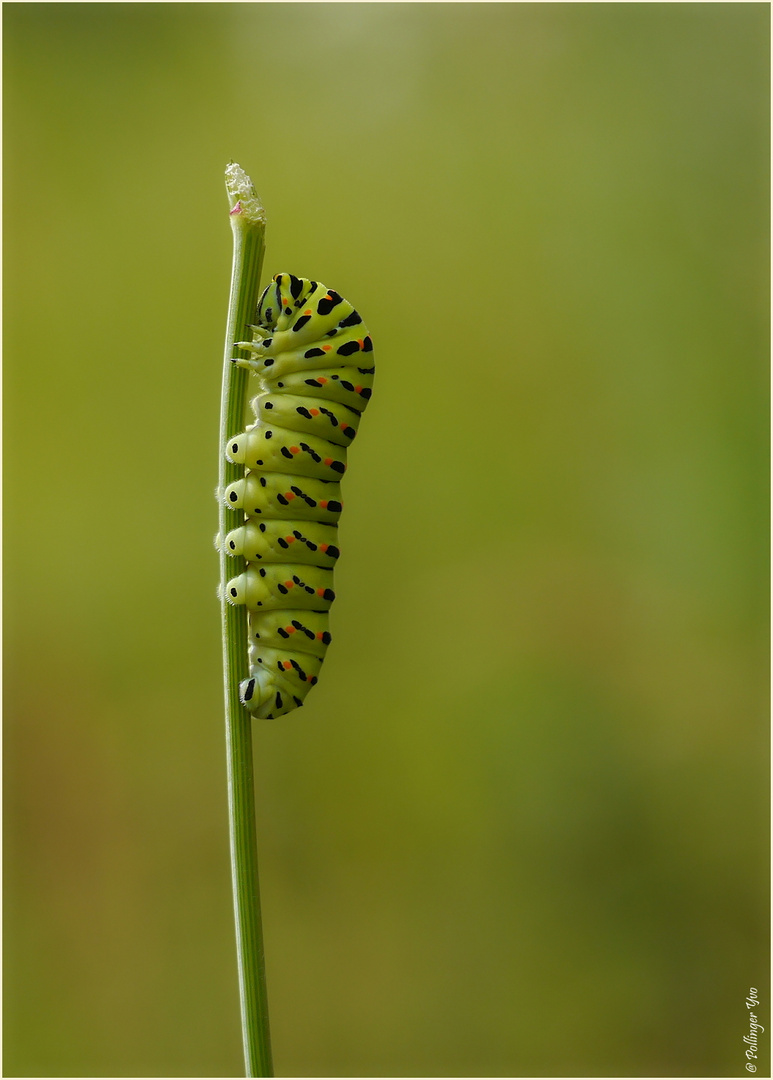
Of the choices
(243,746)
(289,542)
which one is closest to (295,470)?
(289,542)

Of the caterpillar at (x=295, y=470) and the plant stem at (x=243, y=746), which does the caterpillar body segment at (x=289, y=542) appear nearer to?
the caterpillar at (x=295, y=470)

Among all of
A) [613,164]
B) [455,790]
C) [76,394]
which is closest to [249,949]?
[455,790]

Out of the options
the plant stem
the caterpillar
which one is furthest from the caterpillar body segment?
the plant stem

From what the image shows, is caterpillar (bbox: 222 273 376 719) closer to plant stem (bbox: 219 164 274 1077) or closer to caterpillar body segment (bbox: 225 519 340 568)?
caterpillar body segment (bbox: 225 519 340 568)

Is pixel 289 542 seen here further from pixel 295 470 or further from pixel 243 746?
pixel 243 746

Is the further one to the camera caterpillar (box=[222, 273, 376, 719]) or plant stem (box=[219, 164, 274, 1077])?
caterpillar (box=[222, 273, 376, 719])

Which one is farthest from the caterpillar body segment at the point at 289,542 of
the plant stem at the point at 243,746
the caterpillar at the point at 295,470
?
the plant stem at the point at 243,746
